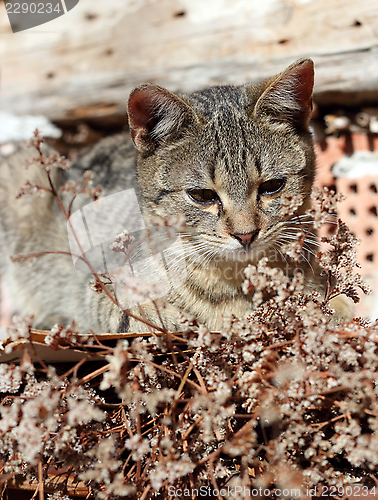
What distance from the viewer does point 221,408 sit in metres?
0.65

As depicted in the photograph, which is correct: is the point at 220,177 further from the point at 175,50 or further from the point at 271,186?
the point at 175,50

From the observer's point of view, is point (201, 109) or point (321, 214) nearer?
point (321, 214)

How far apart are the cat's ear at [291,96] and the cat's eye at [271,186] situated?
0.57ft

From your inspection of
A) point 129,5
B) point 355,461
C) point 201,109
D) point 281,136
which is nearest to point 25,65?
point 129,5

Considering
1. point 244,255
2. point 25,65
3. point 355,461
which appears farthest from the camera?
point 25,65

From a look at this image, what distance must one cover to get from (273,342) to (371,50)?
139cm

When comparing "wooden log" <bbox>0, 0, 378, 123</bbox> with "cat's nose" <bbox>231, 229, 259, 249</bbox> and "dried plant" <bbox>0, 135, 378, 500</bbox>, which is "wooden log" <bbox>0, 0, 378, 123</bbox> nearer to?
"cat's nose" <bbox>231, 229, 259, 249</bbox>

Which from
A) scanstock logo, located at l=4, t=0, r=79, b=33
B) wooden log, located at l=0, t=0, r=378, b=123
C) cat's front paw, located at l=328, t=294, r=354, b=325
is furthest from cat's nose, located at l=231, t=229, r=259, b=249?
scanstock logo, located at l=4, t=0, r=79, b=33

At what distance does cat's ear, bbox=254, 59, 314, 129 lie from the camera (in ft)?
3.30

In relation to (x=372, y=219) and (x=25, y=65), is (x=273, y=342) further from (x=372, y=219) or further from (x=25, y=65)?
(x=25, y=65)

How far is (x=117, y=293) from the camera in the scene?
886 millimetres

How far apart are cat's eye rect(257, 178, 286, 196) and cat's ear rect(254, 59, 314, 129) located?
17 centimetres

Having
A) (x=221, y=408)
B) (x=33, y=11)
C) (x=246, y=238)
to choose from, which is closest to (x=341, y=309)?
(x=246, y=238)

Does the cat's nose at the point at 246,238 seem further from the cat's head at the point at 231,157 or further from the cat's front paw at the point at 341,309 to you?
the cat's front paw at the point at 341,309
